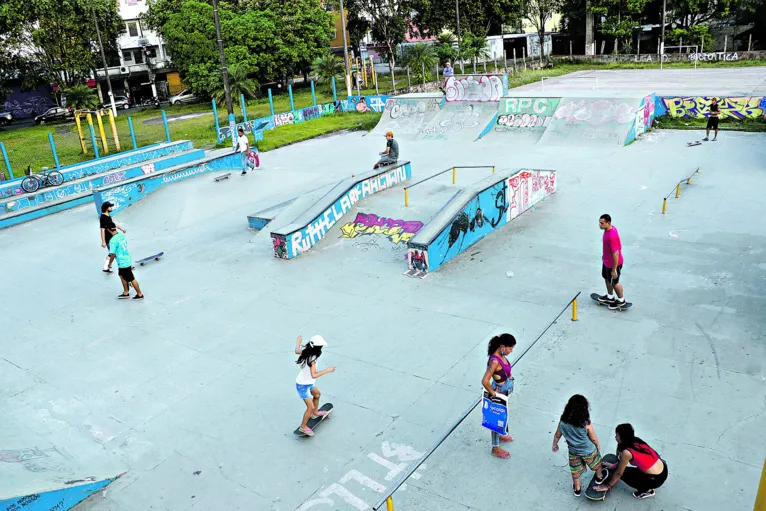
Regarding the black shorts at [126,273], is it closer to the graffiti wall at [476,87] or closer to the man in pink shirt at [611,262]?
the man in pink shirt at [611,262]

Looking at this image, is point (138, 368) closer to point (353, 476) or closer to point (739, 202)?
point (353, 476)

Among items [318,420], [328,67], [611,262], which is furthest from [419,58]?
[318,420]

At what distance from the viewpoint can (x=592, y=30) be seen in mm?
59750

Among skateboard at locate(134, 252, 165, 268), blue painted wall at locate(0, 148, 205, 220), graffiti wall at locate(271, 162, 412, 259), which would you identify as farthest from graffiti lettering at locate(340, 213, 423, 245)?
blue painted wall at locate(0, 148, 205, 220)

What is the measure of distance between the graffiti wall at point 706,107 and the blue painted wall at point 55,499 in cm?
2660

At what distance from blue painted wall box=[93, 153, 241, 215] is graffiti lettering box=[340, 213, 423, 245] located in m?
7.93

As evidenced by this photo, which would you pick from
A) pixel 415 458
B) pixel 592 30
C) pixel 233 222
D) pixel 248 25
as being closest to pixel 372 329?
pixel 415 458

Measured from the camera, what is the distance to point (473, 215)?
14.0 metres

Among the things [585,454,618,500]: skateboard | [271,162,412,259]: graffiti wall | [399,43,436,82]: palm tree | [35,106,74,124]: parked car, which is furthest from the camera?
[35,106,74,124]: parked car

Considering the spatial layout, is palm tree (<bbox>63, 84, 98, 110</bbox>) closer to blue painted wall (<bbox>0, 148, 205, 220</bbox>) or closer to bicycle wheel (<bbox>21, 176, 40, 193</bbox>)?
blue painted wall (<bbox>0, 148, 205, 220</bbox>)

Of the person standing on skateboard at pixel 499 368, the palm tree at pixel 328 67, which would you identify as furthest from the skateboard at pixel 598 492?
the palm tree at pixel 328 67

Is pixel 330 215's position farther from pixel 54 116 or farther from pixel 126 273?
pixel 54 116

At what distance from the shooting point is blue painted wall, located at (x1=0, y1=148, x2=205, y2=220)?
19.8 meters

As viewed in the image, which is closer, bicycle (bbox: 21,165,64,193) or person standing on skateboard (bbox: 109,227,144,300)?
person standing on skateboard (bbox: 109,227,144,300)
